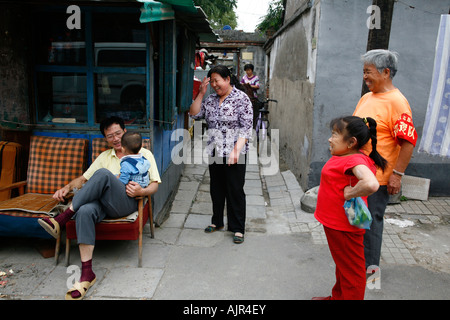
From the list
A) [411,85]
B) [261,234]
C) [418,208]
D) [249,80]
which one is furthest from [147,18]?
[249,80]

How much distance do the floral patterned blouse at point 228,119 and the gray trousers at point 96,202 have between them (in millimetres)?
1161

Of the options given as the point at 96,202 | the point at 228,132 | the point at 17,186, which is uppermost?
the point at 228,132

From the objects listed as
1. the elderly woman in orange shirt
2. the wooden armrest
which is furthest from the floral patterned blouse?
the wooden armrest

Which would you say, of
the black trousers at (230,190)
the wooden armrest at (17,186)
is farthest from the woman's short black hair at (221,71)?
the wooden armrest at (17,186)

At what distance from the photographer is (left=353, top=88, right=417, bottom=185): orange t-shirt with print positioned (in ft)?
9.07

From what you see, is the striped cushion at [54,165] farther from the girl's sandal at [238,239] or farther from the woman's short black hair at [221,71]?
the girl's sandal at [238,239]

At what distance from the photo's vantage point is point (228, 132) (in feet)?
13.0

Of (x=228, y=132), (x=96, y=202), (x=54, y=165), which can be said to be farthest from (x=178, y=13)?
(x=96, y=202)

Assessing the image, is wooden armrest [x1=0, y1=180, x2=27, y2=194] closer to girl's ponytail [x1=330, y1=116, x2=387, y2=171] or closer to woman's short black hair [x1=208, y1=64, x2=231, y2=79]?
woman's short black hair [x1=208, y1=64, x2=231, y2=79]

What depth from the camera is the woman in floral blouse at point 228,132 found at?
3895 millimetres

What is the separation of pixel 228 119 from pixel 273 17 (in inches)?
380

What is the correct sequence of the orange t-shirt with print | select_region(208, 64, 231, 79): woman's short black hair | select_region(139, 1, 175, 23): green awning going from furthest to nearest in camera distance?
select_region(208, 64, 231, 79): woman's short black hair < select_region(139, 1, 175, 23): green awning < the orange t-shirt with print

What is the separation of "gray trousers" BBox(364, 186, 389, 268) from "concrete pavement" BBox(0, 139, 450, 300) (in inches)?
12.1

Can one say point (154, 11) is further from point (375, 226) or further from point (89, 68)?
point (375, 226)
